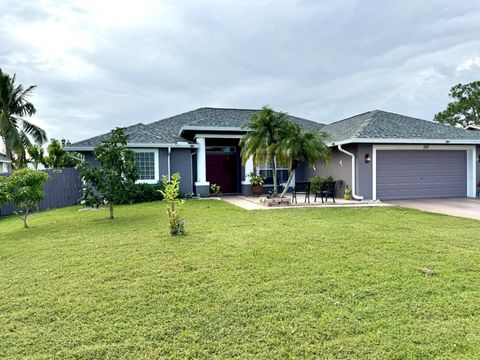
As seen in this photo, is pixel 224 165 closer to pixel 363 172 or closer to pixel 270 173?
pixel 270 173

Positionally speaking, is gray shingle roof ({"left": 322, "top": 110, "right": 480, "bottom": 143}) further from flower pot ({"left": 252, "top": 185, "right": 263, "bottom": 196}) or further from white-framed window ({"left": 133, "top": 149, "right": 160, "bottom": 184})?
white-framed window ({"left": 133, "top": 149, "right": 160, "bottom": 184})

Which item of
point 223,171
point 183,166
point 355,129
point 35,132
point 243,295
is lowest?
point 243,295

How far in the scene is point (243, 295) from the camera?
12.9 feet

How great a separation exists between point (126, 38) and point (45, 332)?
1310 cm

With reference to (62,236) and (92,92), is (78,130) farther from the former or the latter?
(62,236)

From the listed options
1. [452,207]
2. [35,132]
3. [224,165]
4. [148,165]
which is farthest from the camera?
[35,132]

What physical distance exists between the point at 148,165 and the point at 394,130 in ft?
38.2

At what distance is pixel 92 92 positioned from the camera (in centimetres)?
1831

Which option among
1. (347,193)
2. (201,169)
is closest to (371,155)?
(347,193)

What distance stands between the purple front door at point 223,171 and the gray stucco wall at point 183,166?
2069 mm

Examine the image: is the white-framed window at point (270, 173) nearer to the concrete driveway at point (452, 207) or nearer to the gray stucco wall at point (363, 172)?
the gray stucco wall at point (363, 172)

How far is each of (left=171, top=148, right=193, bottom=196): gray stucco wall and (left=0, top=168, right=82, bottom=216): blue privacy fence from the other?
4.62 metres

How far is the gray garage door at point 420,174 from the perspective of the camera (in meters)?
14.5

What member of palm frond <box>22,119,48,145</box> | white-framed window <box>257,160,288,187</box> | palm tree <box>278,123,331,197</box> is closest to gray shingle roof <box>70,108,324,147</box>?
white-framed window <box>257,160,288,187</box>
